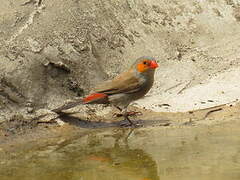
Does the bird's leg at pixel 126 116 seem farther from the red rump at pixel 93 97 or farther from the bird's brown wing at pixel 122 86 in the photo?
the red rump at pixel 93 97

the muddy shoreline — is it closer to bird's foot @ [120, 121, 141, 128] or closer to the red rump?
bird's foot @ [120, 121, 141, 128]

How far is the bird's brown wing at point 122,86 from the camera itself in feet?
26.0

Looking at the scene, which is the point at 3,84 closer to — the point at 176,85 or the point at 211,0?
the point at 176,85

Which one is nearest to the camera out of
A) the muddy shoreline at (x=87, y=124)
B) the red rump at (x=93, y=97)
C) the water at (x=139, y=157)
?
the water at (x=139, y=157)

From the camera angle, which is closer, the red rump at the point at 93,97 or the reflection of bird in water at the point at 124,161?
the reflection of bird in water at the point at 124,161

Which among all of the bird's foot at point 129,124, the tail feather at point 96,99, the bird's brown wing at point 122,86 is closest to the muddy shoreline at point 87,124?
the bird's foot at point 129,124

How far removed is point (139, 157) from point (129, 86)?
1702 mm

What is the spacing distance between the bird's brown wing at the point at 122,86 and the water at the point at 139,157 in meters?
0.55

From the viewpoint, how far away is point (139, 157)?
6.47 metres

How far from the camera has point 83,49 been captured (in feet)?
28.8

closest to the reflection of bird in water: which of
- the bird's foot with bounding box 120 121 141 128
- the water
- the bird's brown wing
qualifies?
the water

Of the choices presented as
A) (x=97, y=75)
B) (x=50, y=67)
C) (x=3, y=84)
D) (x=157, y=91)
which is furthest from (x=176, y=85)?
(x=3, y=84)

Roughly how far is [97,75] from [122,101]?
0.93m

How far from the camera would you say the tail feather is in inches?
307
